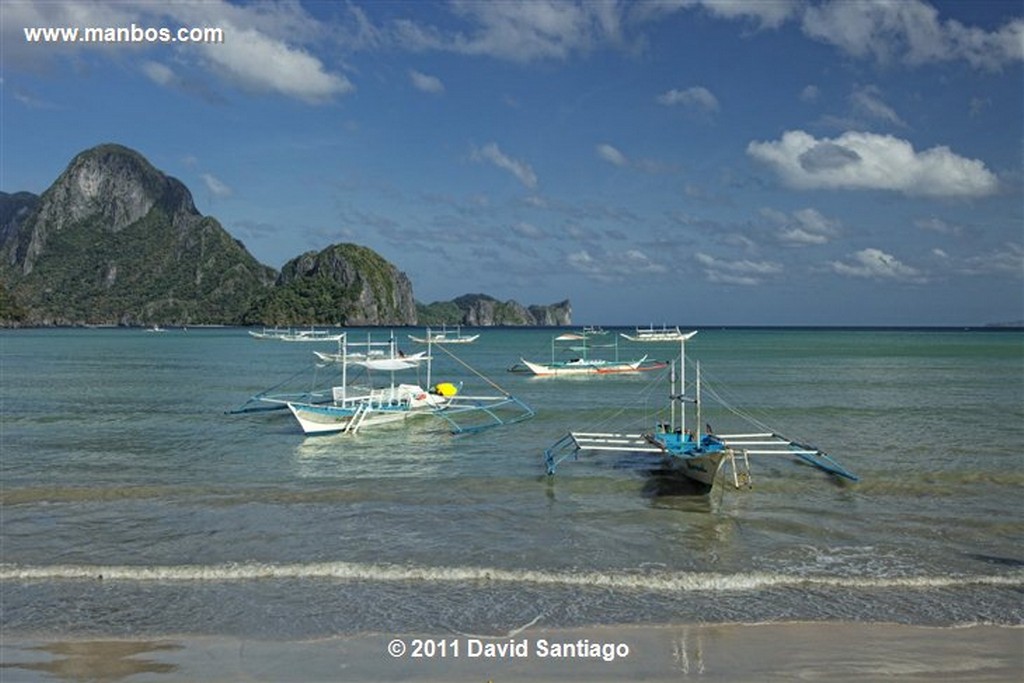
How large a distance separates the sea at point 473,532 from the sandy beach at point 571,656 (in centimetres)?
39

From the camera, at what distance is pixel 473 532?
14094mm

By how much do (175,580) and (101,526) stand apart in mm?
4104

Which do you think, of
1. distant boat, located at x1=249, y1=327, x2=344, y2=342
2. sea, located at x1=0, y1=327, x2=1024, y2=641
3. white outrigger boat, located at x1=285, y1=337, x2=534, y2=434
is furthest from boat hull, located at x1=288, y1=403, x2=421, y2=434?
distant boat, located at x1=249, y1=327, x2=344, y2=342

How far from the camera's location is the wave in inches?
444

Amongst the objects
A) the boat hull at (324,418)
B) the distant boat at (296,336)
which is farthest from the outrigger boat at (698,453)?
the distant boat at (296,336)

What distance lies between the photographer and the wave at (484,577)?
11281 millimetres

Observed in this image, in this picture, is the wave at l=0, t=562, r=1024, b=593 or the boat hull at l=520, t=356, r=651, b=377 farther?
the boat hull at l=520, t=356, r=651, b=377

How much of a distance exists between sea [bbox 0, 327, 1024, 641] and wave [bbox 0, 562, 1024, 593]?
4 centimetres

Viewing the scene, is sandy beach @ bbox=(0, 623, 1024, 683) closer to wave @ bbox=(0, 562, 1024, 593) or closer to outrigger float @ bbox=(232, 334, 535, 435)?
wave @ bbox=(0, 562, 1024, 593)

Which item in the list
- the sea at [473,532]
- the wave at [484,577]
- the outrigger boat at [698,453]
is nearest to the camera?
the sea at [473,532]

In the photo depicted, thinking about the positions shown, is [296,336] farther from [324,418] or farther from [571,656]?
[571,656]

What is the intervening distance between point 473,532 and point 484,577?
2478 millimetres

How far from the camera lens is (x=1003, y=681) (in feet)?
26.2

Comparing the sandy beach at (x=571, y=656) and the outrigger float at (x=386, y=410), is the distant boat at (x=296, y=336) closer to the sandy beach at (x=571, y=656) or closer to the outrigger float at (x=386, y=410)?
the outrigger float at (x=386, y=410)
